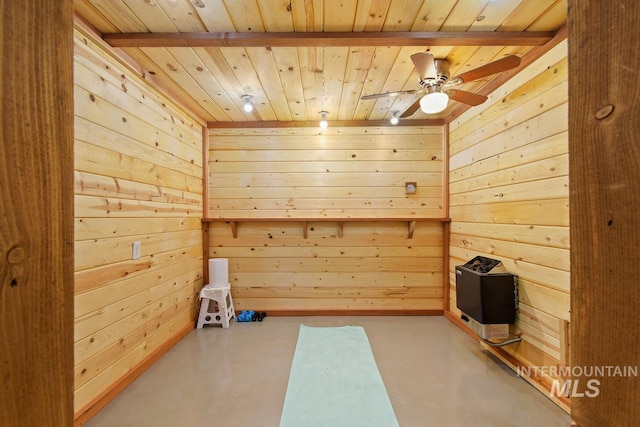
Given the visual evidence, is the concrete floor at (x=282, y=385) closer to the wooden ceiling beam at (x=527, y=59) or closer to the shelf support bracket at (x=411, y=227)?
the shelf support bracket at (x=411, y=227)

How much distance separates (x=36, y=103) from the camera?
14.5 inches

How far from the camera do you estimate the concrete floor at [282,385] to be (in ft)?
5.53

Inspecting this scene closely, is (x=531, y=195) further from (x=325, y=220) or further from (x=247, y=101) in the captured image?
(x=247, y=101)

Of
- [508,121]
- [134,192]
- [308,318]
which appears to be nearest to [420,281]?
[308,318]

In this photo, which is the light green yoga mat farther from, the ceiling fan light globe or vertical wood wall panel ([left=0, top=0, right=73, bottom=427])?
the ceiling fan light globe

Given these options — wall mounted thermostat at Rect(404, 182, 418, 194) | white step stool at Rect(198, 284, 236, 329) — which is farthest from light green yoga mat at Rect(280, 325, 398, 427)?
wall mounted thermostat at Rect(404, 182, 418, 194)

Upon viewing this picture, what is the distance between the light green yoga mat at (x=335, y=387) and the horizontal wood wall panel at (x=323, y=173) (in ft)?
4.92

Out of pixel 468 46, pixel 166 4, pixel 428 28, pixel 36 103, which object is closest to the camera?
pixel 36 103

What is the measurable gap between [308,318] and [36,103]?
10.5 ft

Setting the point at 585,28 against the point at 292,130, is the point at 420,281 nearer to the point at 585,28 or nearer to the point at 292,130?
the point at 292,130

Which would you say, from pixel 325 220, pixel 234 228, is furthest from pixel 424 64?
pixel 234 228

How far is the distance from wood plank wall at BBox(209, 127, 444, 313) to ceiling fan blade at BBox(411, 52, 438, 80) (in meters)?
1.49

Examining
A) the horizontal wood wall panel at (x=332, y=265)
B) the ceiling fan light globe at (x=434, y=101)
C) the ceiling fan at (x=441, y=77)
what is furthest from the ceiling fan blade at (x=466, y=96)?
the horizontal wood wall panel at (x=332, y=265)

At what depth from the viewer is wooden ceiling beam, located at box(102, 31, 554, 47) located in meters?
1.74
